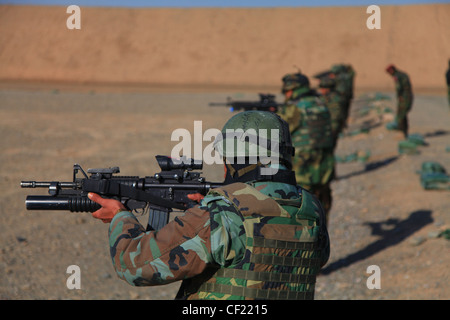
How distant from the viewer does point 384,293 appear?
5.75 metres

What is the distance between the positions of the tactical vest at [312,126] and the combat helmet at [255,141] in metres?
3.50


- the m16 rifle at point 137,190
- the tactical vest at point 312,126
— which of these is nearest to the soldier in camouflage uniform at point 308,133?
the tactical vest at point 312,126

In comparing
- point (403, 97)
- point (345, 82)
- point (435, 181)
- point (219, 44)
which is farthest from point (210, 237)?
point (219, 44)

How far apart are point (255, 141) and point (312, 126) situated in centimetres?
366

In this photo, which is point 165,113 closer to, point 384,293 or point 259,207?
point 384,293

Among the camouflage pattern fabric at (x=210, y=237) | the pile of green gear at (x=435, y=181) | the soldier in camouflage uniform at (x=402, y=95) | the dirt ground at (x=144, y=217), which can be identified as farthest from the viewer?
the soldier in camouflage uniform at (x=402, y=95)

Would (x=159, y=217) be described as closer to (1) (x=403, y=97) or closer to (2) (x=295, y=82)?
(2) (x=295, y=82)

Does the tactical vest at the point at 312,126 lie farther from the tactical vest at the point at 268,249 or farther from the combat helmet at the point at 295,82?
the tactical vest at the point at 268,249

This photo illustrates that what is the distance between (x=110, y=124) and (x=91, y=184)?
596 inches

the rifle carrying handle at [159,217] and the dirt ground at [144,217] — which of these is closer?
the rifle carrying handle at [159,217]

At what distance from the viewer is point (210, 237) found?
7.52ft

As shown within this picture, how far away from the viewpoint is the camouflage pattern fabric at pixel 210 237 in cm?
230
